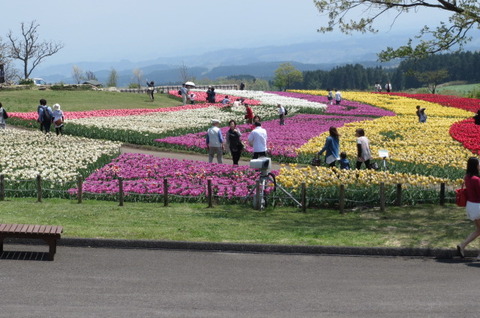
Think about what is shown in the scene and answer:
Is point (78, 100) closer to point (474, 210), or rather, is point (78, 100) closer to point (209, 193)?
point (209, 193)

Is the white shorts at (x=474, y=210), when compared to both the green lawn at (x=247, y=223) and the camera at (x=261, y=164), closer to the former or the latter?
the green lawn at (x=247, y=223)

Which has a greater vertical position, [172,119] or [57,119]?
[57,119]

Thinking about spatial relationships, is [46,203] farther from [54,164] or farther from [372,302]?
Result: [372,302]

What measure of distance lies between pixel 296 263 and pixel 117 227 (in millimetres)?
4291

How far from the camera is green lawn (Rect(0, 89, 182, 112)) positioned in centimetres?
5753

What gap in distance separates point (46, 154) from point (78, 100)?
34716 millimetres

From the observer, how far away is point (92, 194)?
2152 cm

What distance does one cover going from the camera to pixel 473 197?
1371cm

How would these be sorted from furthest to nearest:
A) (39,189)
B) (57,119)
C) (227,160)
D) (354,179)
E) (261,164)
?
(57,119)
(227,160)
(354,179)
(39,189)
(261,164)

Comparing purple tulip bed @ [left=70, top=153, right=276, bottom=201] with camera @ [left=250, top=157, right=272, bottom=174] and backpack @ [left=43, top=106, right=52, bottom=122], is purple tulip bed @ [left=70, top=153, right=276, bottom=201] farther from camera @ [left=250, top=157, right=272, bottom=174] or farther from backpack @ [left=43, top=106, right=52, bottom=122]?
backpack @ [left=43, top=106, right=52, bottom=122]

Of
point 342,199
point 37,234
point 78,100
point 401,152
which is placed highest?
point 37,234

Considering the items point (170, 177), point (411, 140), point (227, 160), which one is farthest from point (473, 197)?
point (411, 140)

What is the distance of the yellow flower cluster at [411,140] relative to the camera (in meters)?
30.1

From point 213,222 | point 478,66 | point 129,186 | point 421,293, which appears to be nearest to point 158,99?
point 129,186
